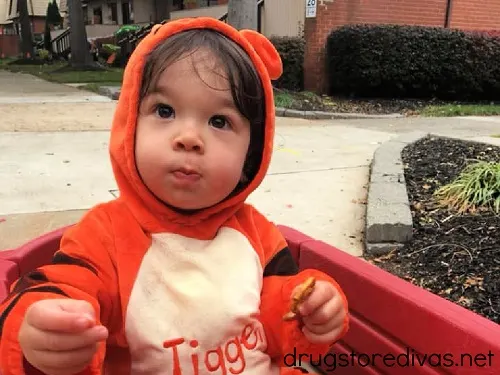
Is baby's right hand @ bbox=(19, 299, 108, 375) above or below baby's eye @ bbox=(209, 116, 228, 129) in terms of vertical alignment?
below

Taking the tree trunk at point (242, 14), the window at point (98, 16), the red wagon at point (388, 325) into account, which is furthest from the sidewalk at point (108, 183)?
the window at point (98, 16)

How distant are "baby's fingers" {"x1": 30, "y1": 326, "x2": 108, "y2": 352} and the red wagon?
52 cm

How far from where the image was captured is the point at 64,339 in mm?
978

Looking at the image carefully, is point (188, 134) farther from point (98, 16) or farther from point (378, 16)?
point (98, 16)

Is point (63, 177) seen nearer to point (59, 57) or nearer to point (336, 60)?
point (336, 60)

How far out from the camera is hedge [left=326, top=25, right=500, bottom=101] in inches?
395

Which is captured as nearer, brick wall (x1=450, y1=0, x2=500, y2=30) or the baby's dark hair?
the baby's dark hair

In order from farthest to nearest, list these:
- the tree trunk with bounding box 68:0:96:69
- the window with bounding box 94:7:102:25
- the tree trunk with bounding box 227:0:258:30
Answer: the window with bounding box 94:7:102:25 < the tree trunk with bounding box 68:0:96:69 < the tree trunk with bounding box 227:0:258:30

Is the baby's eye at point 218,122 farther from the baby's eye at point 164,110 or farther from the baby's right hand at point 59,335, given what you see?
the baby's right hand at point 59,335

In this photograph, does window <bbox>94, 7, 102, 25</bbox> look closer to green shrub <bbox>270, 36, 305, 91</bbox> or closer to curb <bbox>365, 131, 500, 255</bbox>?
green shrub <bbox>270, 36, 305, 91</bbox>

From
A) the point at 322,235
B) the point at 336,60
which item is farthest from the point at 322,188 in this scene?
the point at 336,60

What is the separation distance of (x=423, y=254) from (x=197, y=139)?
5.83 feet

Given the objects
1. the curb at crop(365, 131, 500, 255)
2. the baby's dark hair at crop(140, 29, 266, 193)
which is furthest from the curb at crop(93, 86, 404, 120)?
the baby's dark hair at crop(140, 29, 266, 193)

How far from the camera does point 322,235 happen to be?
10.4 feet
